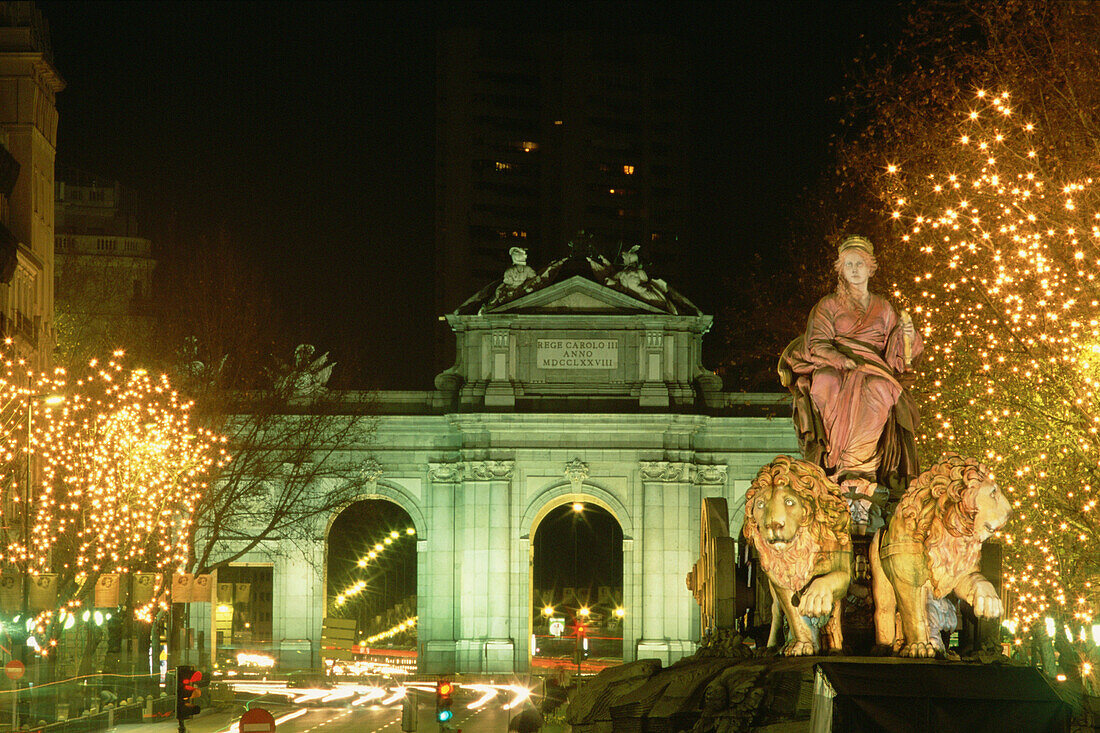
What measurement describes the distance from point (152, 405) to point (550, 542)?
213 ft

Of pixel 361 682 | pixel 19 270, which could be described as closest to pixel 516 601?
pixel 361 682

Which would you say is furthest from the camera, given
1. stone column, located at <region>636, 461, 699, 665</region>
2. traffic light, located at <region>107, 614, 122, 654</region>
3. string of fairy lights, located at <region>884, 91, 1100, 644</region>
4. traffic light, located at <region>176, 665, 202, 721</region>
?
traffic light, located at <region>107, 614, 122, 654</region>

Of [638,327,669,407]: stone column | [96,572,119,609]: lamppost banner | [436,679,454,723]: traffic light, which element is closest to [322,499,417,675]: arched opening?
[638,327,669,407]: stone column

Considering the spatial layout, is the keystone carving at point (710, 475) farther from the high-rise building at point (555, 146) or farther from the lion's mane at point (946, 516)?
the high-rise building at point (555, 146)

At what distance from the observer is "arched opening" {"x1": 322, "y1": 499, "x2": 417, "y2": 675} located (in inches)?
3760

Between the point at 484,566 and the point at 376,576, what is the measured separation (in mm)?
44283

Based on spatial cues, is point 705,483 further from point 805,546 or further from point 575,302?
point 805,546

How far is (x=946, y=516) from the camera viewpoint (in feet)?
49.0

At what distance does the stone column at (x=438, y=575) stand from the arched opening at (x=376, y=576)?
2289 cm

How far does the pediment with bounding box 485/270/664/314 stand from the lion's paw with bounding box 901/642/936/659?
46.6 meters

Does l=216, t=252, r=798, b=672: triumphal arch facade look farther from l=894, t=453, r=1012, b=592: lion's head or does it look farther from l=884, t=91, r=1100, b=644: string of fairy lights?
l=894, t=453, r=1012, b=592: lion's head

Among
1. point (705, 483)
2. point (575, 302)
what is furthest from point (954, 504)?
point (705, 483)

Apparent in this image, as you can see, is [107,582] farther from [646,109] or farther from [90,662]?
[646,109]

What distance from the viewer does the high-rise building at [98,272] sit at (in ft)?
215
